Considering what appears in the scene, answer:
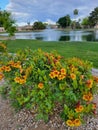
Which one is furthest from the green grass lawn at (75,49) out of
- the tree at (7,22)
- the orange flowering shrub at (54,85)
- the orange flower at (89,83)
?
the orange flower at (89,83)

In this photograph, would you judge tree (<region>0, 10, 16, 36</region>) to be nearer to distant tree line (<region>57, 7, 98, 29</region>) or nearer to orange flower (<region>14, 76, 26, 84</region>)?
orange flower (<region>14, 76, 26, 84</region>)

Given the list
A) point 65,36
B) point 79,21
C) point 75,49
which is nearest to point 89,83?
point 75,49

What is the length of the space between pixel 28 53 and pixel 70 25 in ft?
313

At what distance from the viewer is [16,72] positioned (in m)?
3.12

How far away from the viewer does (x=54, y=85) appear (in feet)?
9.50

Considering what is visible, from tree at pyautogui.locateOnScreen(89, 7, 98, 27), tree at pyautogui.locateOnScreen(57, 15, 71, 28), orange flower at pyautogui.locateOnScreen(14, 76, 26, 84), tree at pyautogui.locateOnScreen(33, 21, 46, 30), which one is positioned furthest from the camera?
tree at pyautogui.locateOnScreen(57, 15, 71, 28)

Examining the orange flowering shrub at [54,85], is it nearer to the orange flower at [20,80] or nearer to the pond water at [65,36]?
the orange flower at [20,80]

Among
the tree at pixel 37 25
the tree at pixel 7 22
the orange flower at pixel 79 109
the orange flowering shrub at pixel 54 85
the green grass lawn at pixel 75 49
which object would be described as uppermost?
the tree at pixel 7 22

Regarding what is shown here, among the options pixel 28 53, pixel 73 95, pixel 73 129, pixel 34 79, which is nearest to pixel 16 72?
pixel 34 79

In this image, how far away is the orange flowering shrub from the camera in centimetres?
282

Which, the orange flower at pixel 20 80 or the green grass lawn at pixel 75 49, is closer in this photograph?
the orange flower at pixel 20 80

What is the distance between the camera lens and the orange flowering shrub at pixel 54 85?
2.82m

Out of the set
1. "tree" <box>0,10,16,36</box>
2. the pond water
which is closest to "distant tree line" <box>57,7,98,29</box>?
the pond water

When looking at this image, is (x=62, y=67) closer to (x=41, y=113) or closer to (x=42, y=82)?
(x=42, y=82)
